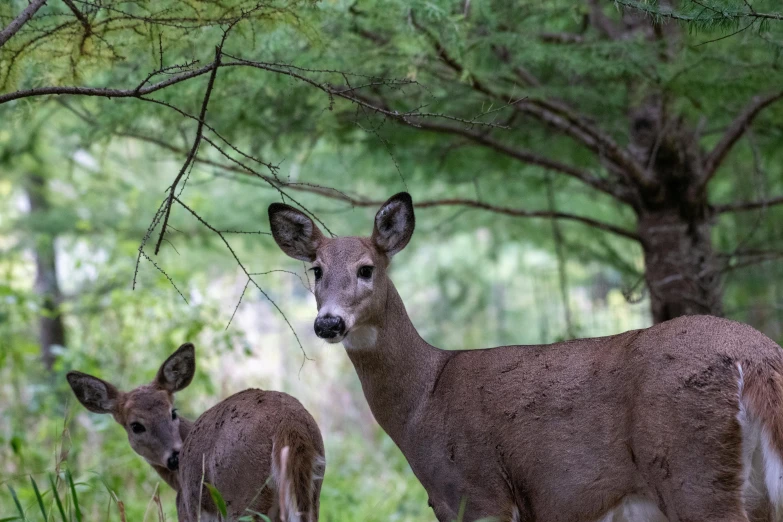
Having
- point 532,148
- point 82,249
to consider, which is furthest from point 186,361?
point 82,249

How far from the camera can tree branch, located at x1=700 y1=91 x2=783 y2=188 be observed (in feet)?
19.1

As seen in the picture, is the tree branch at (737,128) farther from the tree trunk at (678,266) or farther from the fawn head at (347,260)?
the fawn head at (347,260)

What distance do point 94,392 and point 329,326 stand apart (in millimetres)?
2222

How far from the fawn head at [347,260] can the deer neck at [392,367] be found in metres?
0.10

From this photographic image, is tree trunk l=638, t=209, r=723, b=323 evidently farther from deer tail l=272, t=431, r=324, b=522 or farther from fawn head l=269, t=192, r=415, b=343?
deer tail l=272, t=431, r=324, b=522

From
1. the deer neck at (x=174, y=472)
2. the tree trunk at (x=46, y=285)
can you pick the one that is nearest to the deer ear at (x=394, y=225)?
the deer neck at (x=174, y=472)

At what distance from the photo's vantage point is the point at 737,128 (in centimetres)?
625

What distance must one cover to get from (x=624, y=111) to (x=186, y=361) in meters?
4.11

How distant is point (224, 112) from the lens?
630 cm

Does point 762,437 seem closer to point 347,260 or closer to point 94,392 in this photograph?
point 347,260

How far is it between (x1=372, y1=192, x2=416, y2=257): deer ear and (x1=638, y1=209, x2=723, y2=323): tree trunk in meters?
2.62

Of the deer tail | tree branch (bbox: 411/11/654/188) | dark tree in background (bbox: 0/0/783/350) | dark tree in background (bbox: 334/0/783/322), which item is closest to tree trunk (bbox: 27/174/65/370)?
dark tree in background (bbox: 0/0/783/350)

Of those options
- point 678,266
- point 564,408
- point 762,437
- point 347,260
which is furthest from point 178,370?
point 678,266

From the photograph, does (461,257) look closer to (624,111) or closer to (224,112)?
(624,111)
